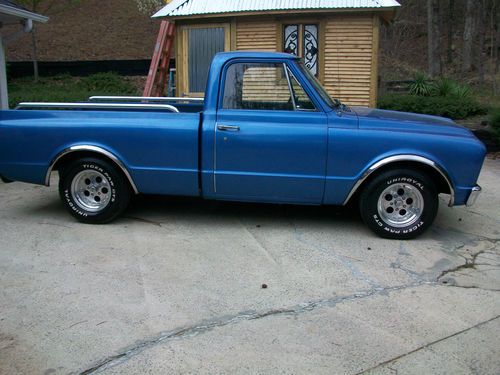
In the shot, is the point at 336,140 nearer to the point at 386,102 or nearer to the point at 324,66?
the point at 324,66

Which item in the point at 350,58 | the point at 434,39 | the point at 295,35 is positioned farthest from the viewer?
the point at 434,39

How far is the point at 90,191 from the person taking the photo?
5852 mm

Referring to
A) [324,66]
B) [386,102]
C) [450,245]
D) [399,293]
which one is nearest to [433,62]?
[386,102]

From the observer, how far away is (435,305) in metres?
4.03

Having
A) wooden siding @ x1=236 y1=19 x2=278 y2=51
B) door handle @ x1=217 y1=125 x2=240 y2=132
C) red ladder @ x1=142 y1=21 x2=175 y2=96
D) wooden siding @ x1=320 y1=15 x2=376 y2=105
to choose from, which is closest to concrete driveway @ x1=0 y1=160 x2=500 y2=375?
door handle @ x1=217 y1=125 x2=240 y2=132

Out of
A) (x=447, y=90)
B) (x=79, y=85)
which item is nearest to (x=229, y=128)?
(x=447, y=90)

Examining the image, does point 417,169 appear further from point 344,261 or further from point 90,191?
point 90,191

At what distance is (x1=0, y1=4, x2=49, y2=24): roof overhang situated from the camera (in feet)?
28.9

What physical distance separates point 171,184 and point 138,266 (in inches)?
46.3

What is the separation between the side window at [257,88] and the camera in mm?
5484

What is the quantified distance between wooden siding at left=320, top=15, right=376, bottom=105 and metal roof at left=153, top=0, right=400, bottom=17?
1.36 ft

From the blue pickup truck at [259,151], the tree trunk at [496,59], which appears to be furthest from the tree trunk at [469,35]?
the blue pickup truck at [259,151]

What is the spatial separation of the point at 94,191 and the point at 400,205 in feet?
10.7

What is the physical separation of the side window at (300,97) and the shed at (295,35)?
5989mm
